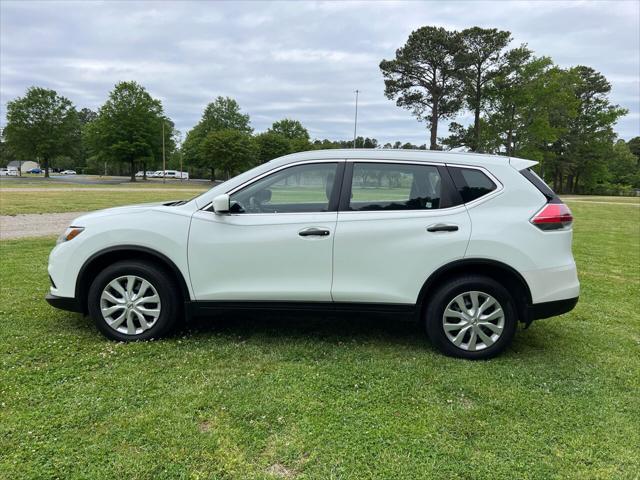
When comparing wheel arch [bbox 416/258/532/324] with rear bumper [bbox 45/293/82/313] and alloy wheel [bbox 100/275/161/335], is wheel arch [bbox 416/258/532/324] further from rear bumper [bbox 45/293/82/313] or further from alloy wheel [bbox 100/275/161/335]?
rear bumper [bbox 45/293/82/313]

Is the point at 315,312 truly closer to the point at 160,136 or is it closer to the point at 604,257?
the point at 604,257

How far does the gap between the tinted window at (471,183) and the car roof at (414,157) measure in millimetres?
82

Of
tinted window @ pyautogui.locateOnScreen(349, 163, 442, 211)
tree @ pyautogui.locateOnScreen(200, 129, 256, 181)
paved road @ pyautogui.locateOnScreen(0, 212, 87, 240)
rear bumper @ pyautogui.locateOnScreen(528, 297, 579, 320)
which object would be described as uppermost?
tree @ pyautogui.locateOnScreen(200, 129, 256, 181)

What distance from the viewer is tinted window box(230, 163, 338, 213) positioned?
3924 mm

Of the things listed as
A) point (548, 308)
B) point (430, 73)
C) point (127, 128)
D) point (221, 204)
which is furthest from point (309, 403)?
point (127, 128)

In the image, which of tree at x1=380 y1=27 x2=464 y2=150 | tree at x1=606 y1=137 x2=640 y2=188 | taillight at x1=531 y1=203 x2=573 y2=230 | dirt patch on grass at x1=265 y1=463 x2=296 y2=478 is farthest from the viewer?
tree at x1=606 y1=137 x2=640 y2=188

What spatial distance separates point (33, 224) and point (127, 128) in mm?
47872

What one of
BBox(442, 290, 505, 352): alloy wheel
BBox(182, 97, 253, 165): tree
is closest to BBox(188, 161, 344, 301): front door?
BBox(442, 290, 505, 352): alloy wheel

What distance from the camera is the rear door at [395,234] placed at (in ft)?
12.2

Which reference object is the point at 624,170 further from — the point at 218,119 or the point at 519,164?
the point at 519,164

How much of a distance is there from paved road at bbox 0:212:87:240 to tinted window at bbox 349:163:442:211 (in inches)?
353

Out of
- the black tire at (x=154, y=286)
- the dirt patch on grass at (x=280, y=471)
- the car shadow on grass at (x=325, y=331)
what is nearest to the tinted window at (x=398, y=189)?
the car shadow on grass at (x=325, y=331)

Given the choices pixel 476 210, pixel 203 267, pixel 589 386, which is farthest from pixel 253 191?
pixel 589 386

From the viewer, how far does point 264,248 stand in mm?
3791
